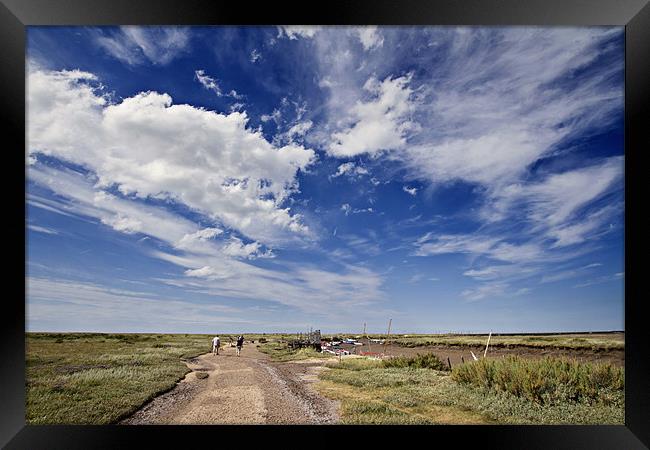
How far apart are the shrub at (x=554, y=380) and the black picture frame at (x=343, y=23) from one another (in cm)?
206

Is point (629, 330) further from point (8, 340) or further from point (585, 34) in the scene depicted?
point (585, 34)

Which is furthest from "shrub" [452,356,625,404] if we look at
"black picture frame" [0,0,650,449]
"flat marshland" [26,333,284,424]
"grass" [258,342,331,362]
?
"grass" [258,342,331,362]

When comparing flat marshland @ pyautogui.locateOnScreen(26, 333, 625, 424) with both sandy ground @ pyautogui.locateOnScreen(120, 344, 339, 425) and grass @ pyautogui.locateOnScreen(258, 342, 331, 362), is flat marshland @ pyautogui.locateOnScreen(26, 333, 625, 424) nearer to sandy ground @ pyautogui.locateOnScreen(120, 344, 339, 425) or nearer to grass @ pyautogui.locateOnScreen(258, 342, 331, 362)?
sandy ground @ pyautogui.locateOnScreen(120, 344, 339, 425)

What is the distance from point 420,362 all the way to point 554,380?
3916 mm

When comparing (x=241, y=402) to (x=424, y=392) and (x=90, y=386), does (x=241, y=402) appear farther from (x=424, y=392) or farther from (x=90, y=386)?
(x=424, y=392)

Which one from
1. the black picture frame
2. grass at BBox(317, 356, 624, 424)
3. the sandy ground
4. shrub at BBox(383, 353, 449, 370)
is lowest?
shrub at BBox(383, 353, 449, 370)

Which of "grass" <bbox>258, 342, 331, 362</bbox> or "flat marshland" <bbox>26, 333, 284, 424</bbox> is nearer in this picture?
"flat marshland" <bbox>26, 333, 284, 424</bbox>

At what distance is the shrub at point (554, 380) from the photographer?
215 inches

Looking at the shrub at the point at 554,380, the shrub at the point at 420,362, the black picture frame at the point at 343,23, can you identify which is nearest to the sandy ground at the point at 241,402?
the black picture frame at the point at 343,23

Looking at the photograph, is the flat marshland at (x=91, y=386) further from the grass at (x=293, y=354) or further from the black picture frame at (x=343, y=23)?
the grass at (x=293, y=354)

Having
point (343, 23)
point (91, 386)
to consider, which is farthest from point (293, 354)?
point (343, 23)

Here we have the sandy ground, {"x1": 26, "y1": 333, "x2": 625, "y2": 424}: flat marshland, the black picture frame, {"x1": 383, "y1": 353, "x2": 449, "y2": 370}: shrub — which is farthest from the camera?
{"x1": 383, "y1": 353, "x2": 449, "y2": 370}: shrub

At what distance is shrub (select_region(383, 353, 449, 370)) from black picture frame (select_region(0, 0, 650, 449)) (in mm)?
5461

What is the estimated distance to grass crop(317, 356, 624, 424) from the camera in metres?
4.97
